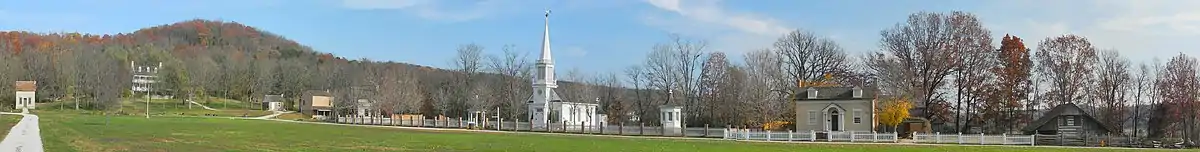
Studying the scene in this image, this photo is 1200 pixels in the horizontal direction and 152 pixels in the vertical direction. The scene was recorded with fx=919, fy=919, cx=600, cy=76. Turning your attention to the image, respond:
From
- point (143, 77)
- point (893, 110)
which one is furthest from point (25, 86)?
point (893, 110)

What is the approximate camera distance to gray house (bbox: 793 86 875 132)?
168 ft

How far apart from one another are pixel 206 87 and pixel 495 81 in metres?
39.4

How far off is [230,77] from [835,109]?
78507 millimetres

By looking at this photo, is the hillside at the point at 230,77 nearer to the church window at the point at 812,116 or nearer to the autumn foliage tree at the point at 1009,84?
the church window at the point at 812,116

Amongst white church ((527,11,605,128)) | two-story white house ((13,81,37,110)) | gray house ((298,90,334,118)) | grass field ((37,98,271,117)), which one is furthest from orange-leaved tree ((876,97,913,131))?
two-story white house ((13,81,37,110))

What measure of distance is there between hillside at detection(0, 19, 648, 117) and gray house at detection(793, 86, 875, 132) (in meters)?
23.5

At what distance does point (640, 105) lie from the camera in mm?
72000

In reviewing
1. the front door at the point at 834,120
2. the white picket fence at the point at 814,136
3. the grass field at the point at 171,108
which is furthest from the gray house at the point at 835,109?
the grass field at the point at 171,108

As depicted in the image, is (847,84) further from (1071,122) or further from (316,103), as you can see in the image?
(316,103)

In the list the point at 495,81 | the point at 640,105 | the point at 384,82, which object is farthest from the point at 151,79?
the point at 640,105

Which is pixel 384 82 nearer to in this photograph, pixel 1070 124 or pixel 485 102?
pixel 485 102

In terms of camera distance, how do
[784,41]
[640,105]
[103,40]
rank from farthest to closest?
[103,40], [640,105], [784,41]

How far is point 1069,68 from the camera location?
51.8 metres

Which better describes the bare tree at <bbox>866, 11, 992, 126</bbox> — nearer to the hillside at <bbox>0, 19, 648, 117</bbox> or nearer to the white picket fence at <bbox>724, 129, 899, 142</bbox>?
the white picket fence at <bbox>724, 129, 899, 142</bbox>
